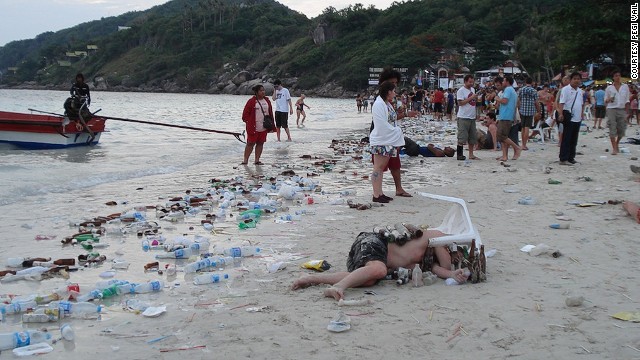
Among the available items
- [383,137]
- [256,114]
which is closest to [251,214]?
[383,137]

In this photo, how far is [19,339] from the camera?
366 centimetres

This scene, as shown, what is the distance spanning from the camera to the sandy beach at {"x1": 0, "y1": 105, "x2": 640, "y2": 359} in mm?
3633

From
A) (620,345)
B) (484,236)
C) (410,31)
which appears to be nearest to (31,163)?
(484,236)

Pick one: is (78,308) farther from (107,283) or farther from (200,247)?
(200,247)

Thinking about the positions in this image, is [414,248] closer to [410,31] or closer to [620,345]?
[620,345]

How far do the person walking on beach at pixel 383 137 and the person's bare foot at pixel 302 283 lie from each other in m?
3.76

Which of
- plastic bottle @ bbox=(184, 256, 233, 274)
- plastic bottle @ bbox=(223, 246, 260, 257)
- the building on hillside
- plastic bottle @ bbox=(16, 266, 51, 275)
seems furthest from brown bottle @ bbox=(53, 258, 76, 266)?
the building on hillside

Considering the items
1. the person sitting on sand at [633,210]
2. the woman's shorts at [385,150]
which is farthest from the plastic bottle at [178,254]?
the person sitting on sand at [633,210]

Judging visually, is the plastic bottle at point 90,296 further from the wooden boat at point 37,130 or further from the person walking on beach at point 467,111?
the wooden boat at point 37,130

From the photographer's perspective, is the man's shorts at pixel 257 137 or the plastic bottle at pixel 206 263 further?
the man's shorts at pixel 257 137

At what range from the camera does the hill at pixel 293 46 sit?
9669 cm

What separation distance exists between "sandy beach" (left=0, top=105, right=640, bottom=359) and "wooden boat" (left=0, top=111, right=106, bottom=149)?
8788 mm

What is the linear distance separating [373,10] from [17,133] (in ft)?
401

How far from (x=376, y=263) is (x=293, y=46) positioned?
137599 millimetres
